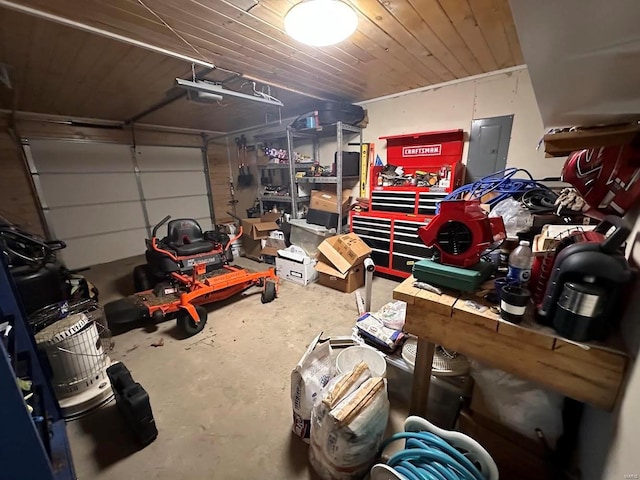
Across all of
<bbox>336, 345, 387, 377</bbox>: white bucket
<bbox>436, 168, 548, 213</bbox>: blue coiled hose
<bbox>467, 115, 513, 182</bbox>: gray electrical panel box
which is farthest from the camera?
<bbox>467, 115, 513, 182</bbox>: gray electrical panel box

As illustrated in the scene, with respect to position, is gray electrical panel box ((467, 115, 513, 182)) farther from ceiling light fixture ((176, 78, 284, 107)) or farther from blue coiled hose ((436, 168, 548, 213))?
ceiling light fixture ((176, 78, 284, 107))

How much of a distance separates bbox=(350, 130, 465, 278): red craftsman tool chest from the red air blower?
175 cm

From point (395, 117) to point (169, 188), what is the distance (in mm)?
4364

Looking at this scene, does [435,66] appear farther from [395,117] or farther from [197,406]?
[197,406]

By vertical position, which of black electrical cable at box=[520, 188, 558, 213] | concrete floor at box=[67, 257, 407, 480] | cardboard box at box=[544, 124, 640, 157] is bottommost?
concrete floor at box=[67, 257, 407, 480]

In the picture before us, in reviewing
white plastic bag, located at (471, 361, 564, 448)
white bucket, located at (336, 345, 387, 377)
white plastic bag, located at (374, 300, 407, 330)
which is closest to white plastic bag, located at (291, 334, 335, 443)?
white bucket, located at (336, 345, 387, 377)

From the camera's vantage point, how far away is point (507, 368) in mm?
867

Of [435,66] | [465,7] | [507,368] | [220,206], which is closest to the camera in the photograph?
[507,368]

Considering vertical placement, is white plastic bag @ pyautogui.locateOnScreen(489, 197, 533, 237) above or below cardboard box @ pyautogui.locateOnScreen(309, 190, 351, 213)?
above

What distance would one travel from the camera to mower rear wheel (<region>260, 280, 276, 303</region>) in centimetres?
274

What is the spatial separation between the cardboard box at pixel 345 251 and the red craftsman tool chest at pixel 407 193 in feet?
0.81

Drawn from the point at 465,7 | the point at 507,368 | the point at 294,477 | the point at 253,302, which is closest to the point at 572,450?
the point at 507,368

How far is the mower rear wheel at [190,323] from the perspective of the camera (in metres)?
2.21

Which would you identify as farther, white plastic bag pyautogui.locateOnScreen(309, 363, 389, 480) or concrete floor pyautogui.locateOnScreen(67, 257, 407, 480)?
concrete floor pyautogui.locateOnScreen(67, 257, 407, 480)
